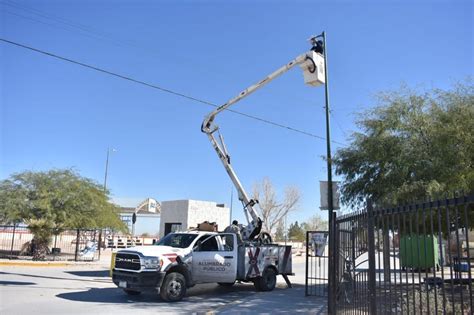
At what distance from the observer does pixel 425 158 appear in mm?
12312

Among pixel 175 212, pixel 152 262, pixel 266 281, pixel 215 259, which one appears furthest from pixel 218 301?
pixel 175 212

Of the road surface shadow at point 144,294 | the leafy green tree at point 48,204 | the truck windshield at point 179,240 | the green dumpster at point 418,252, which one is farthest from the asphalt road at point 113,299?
the leafy green tree at point 48,204

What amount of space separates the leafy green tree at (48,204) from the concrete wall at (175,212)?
456 inches

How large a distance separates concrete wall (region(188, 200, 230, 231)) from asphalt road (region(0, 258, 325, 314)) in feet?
65.1

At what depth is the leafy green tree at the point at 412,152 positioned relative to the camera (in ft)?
37.1

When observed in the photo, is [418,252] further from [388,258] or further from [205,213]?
[205,213]

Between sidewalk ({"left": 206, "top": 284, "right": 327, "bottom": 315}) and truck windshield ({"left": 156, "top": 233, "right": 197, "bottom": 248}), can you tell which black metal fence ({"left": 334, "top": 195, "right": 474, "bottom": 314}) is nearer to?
sidewalk ({"left": 206, "top": 284, "right": 327, "bottom": 315})

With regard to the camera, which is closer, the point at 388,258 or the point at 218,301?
the point at 388,258

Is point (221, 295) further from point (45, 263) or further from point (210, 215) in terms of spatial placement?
point (210, 215)

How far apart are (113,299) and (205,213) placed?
26.9 m

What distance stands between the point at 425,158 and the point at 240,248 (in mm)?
6528

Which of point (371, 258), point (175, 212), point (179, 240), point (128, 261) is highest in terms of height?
point (175, 212)

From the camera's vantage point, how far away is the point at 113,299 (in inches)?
501

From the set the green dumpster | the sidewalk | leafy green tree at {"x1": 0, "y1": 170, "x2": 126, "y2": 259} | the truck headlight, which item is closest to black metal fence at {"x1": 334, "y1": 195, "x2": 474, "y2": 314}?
the green dumpster
